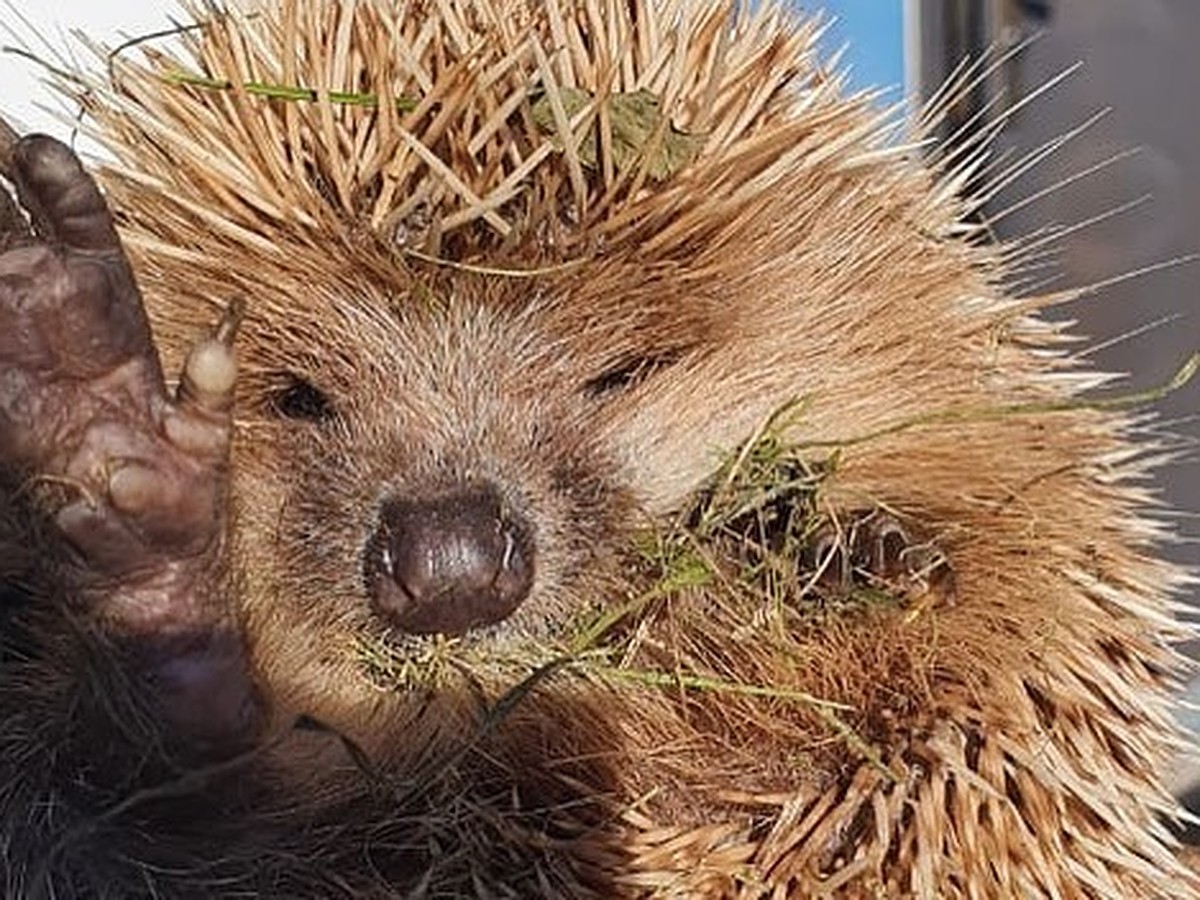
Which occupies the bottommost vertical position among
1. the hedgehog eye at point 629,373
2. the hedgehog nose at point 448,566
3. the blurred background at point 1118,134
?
the hedgehog nose at point 448,566

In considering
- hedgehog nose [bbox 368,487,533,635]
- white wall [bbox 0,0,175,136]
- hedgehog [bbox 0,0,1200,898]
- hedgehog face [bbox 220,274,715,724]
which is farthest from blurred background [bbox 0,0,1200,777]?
hedgehog nose [bbox 368,487,533,635]

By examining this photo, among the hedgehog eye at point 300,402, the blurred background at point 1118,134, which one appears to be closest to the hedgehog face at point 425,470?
the hedgehog eye at point 300,402

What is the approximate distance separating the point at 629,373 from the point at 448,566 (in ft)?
0.85

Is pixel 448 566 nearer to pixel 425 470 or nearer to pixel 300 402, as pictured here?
pixel 425 470

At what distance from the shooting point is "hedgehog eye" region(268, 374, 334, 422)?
140 cm

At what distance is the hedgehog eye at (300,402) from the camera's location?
1.40 meters

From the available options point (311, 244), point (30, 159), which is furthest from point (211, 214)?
point (30, 159)

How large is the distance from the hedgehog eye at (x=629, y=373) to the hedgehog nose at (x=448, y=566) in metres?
0.16

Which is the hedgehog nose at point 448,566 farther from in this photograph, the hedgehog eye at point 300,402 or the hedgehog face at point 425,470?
the hedgehog eye at point 300,402

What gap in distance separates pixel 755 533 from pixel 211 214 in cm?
44

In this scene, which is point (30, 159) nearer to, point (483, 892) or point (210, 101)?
point (210, 101)

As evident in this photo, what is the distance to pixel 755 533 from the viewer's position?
135 cm

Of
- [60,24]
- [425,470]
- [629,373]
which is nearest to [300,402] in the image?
[425,470]

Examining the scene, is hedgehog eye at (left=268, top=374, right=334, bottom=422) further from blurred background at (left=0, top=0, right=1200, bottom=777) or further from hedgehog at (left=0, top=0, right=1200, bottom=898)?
blurred background at (left=0, top=0, right=1200, bottom=777)
